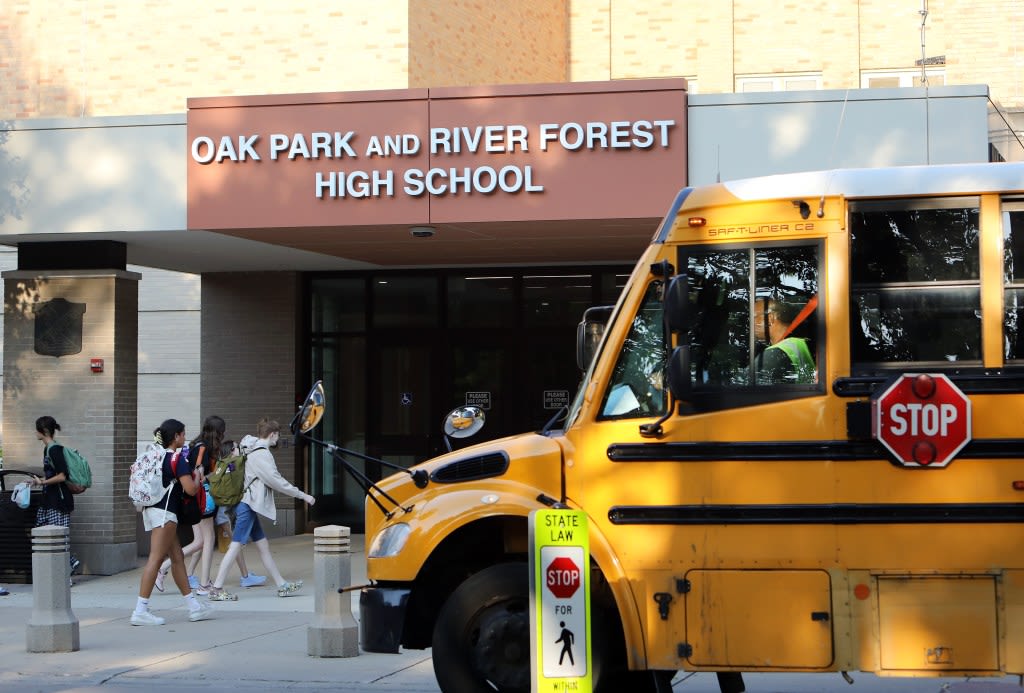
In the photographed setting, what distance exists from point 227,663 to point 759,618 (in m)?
4.99

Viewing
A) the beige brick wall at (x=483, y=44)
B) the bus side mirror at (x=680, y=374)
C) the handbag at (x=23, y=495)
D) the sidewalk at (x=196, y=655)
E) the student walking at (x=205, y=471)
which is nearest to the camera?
the bus side mirror at (x=680, y=374)

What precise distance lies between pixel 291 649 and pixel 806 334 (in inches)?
223

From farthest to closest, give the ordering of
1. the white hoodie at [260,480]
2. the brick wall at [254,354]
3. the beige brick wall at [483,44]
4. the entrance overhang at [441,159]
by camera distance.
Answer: the beige brick wall at [483,44], the brick wall at [254,354], the entrance overhang at [441,159], the white hoodie at [260,480]

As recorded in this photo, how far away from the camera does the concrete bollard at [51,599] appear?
1084cm

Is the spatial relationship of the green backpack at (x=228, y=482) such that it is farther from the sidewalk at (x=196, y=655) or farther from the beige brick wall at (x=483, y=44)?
the beige brick wall at (x=483, y=44)

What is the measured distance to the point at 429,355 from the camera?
1892cm

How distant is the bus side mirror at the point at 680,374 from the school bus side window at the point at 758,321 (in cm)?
22

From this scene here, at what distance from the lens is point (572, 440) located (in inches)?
279

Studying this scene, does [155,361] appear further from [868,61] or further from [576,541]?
[576,541]

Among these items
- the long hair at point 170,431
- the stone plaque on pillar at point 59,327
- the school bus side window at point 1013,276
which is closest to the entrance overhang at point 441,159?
the stone plaque on pillar at point 59,327

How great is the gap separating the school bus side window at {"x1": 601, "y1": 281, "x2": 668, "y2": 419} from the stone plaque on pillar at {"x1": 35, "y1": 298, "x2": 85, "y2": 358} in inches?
→ 400

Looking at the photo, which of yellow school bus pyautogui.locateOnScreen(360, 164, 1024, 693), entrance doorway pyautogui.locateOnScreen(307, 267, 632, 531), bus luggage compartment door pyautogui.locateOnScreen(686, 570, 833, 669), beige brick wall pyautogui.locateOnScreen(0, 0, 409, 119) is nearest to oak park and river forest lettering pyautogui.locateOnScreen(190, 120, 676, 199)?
entrance doorway pyautogui.locateOnScreen(307, 267, 632, 531)

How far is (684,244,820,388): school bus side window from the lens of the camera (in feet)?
22.4

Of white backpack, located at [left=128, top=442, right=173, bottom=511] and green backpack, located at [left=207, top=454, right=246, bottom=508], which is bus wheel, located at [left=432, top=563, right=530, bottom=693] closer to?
white backpack, located at [left=128, top=442, right=173, bottom=511]
